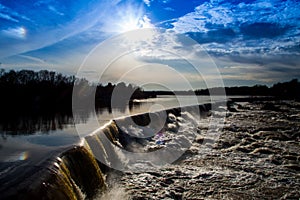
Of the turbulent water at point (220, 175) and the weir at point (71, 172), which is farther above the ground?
the weir at point (71, 172)

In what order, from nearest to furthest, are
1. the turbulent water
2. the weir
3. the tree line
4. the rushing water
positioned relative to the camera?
the weir < the rushing water < the turbulent water < the tree line

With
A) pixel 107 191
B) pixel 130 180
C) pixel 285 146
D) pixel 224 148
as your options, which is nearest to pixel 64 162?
pixel 107 191

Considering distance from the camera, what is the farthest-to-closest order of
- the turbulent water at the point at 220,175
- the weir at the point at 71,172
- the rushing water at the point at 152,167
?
1. the turbulent water at the point at 220,175
2. the rushing water at the point at 152,167
3. the weir at the point at 71,172

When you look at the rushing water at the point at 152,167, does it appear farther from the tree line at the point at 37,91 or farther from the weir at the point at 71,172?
the tree line at the point at 37,91

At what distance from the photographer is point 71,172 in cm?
648

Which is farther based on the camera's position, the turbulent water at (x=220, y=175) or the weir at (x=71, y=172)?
the turbulent water at (x=220, y=175)

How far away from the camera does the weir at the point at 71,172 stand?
4520 millimetres

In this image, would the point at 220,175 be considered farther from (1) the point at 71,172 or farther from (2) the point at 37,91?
(2) the point at 37,91

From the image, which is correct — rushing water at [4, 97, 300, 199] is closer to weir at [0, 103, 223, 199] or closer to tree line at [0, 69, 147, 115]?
weir at [0, 103, 223, 199]

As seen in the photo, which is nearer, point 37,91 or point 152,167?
point 152,167

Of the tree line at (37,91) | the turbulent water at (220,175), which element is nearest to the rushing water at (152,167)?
the turbulent water at (220,175)

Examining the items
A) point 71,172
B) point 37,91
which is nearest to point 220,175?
point 71,172

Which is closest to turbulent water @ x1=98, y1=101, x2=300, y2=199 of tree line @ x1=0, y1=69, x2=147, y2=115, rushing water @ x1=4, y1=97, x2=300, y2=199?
rushing water @ x1=4, y1=97, x2=300, y2=199

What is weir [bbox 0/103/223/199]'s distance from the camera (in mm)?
4520
